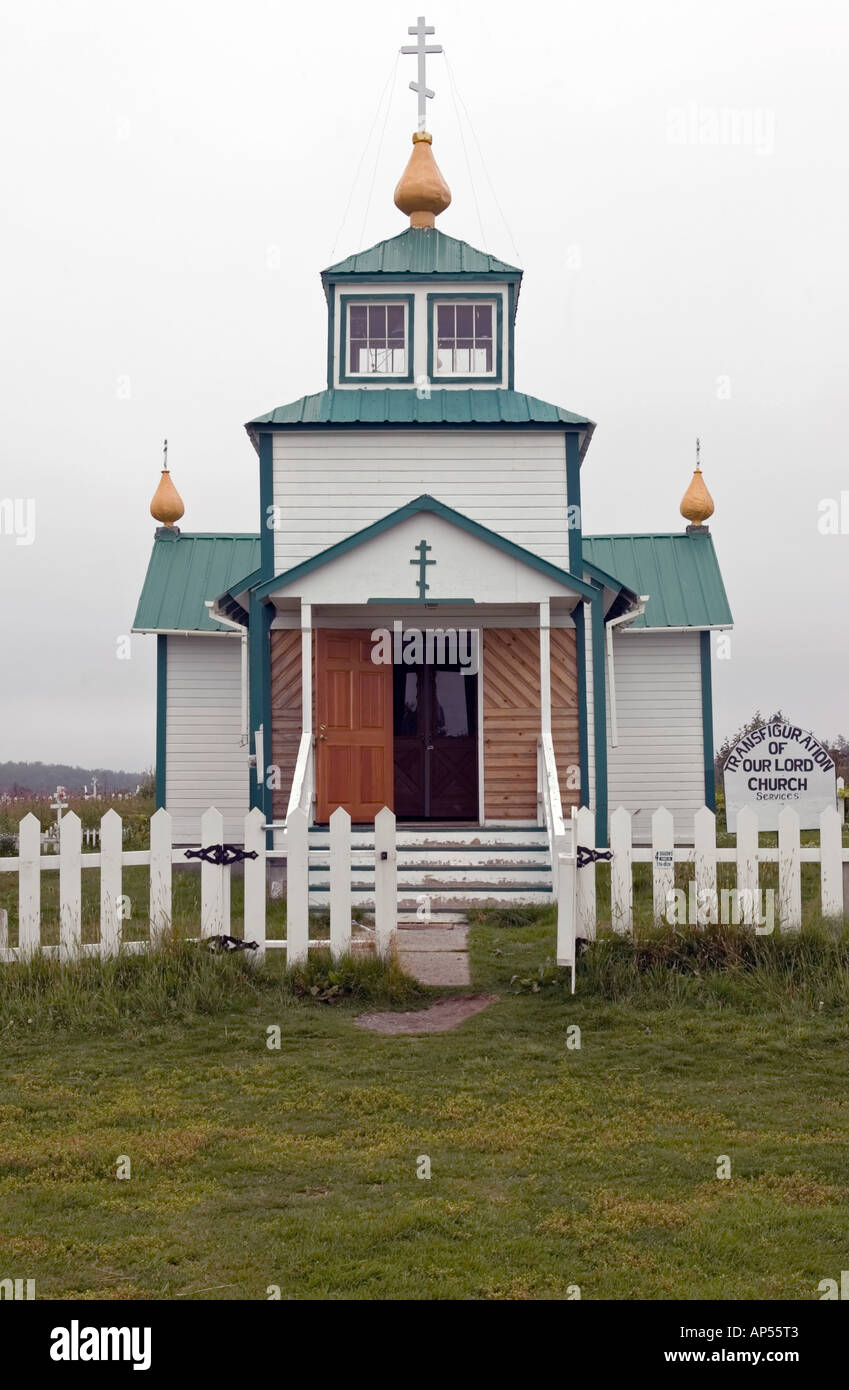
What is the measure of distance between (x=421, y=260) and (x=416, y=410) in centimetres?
268

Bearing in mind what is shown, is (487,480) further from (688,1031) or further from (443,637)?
(688,1031)

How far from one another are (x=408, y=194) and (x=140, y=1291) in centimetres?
1639

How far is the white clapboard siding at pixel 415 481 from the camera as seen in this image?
1542 cm

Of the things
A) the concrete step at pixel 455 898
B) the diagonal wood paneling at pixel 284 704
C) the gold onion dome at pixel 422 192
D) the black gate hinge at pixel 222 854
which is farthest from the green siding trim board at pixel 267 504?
the black gate hinge at pixel 222 854

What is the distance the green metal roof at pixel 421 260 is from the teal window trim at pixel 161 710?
5673 mm

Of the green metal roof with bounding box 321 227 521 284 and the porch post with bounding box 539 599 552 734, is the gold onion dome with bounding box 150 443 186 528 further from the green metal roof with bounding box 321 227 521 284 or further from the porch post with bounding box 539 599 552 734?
the porch post with bounding box 539 599 552 734

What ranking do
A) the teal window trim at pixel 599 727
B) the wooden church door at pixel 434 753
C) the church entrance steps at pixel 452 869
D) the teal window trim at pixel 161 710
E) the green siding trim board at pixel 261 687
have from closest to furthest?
1. the church entrance steps at pixel 452 869
2. the green siding trim board at pixel 261 687
3. the teal window trim at pixel 599 727
4. the wooden church door at pixel 434 753
5. the teal window trim at pixel 161 710

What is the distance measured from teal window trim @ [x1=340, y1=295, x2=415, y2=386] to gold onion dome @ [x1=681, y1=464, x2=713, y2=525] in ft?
18.2

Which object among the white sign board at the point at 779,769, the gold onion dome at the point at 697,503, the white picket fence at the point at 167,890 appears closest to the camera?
the white picket fence at the point at 167,890

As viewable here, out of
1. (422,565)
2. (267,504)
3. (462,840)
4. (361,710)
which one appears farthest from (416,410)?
(462,840)

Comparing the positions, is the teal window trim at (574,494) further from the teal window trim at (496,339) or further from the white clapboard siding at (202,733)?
the white clapboard siding at (202,733)

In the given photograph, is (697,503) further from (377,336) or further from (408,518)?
(408,518)

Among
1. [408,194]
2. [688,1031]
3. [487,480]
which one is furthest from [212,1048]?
[408,194]

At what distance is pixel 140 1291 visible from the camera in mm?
4340
